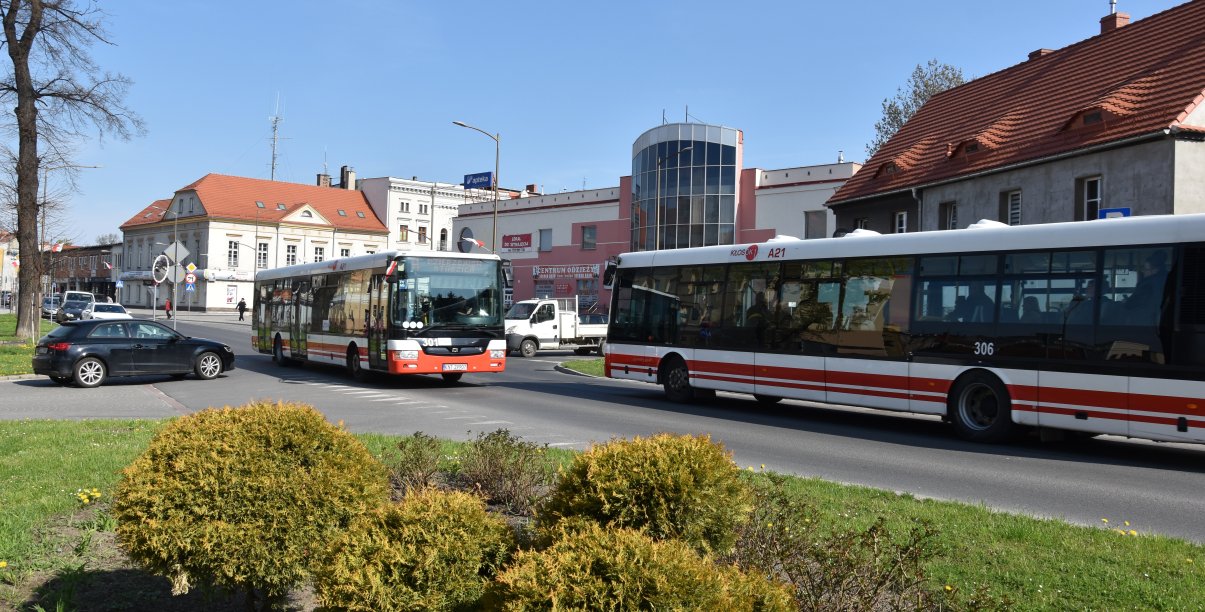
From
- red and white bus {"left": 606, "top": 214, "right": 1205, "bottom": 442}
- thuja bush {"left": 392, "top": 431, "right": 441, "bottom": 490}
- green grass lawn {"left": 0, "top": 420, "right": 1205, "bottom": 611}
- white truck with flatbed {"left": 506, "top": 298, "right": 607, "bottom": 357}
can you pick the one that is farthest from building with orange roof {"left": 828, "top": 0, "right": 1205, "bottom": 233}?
thuja bush {"left": 392, "top": 431, "right": 441, "bottom": 490}

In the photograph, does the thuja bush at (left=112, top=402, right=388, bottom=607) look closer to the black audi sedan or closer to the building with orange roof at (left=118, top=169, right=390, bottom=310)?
the black audi sedan

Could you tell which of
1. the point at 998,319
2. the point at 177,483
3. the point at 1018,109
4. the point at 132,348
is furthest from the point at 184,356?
the point at 1018,109

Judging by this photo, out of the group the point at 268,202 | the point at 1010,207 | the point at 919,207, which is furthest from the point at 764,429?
the point at 268,202

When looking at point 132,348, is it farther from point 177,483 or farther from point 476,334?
point 177,483

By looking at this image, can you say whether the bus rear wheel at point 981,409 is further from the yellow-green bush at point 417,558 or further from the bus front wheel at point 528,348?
the bus front wheel at point 528,348

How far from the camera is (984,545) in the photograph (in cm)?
612

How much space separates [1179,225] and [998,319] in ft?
8.05

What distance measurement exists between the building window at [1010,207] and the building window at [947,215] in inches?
85.2

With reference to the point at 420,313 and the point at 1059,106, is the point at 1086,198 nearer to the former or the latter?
the point at 1059,106

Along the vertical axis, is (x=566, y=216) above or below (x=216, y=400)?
above

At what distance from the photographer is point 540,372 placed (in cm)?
2655

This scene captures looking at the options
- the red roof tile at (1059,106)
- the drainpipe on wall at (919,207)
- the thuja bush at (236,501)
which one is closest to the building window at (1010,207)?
the red roof tile at (1059,106)

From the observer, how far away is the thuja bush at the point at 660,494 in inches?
151

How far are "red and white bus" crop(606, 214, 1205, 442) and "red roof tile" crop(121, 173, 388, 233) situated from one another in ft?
273
